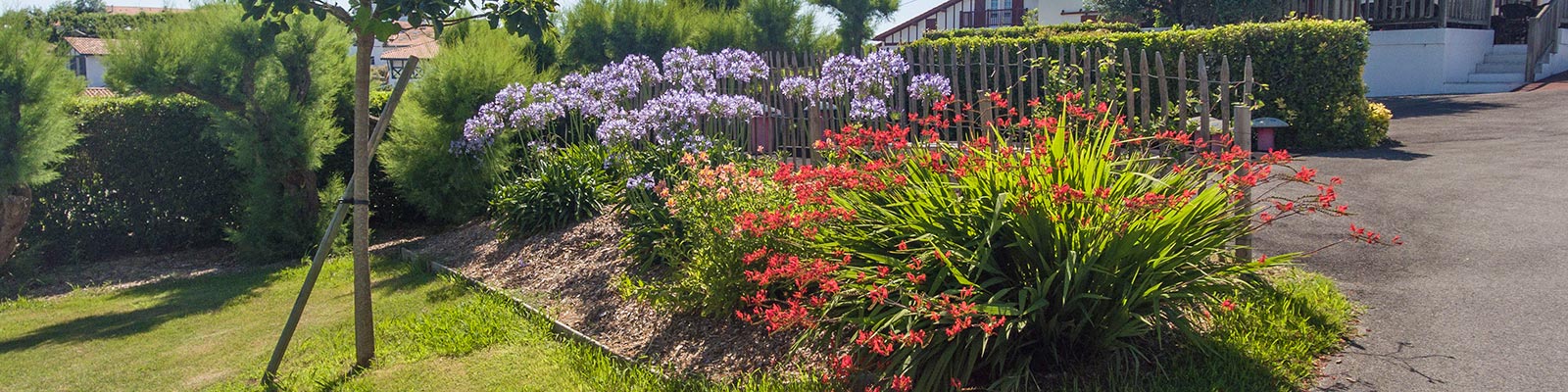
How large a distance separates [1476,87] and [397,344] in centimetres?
2004

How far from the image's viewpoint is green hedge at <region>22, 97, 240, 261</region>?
417 inches

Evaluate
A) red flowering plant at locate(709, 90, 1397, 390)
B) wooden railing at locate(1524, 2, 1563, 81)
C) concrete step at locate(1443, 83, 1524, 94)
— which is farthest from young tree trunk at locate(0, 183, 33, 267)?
wooden railing at locate(1524, 2, 1563, 81)

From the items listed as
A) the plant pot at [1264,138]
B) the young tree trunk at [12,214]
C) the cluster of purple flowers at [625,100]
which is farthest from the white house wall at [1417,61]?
the young tree trunk at [12,214]

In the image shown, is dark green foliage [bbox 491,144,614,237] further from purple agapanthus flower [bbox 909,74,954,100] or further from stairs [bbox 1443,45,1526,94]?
stairs [bbox 1443,45,1526,94]

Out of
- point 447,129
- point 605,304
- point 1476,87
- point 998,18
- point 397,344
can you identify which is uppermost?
point 998,18

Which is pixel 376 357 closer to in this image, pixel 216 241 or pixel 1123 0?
pixel 216 241

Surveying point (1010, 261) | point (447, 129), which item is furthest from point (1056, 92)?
point (447, 129)

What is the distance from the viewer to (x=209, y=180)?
11289mm

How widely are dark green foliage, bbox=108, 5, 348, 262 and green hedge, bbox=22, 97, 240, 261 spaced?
1.47 feet

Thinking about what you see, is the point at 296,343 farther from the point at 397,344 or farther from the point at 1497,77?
the point at 1497,77

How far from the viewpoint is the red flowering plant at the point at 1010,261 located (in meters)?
4.56

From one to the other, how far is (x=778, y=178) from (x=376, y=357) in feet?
8.11

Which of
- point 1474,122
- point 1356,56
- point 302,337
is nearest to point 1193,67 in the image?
point 1356,56

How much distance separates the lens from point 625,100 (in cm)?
955
